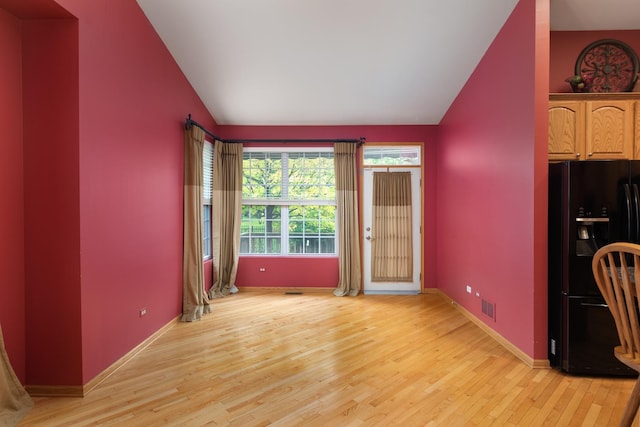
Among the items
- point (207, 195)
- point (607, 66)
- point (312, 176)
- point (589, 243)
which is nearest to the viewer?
point (589, 243)

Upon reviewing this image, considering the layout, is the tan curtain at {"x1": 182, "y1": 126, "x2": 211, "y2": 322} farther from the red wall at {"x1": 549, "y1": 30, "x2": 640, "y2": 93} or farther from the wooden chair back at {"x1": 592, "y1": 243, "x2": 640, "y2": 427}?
the red wall at {"x1": 549, "y1": 30, "x2": 640, "y2": 93}

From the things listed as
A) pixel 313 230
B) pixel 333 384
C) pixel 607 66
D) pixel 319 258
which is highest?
pixel 607 66

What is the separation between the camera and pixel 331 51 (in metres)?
3.43

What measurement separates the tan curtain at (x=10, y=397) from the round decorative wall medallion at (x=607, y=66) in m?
5.10

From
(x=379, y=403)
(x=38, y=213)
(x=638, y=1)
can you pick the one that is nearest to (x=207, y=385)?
(x=379, y=403)

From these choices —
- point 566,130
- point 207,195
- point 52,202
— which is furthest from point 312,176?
point 52,202

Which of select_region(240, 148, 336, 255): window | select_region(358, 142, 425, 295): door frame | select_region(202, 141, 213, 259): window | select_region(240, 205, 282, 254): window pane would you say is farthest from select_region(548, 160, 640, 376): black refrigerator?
select_region(202, 141, 213, 259): window

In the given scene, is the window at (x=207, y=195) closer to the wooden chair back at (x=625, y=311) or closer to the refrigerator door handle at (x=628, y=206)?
the wooden chair back at (x=625, y=311)

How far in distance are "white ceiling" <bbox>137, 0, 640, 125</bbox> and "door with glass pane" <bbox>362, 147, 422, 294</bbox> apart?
1.03 m

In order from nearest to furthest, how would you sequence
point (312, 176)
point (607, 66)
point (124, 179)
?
1. point (124, 179)
2. point (607, 66)
3. point (312, 176)

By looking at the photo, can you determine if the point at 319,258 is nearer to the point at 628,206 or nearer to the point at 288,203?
the point at 288,203

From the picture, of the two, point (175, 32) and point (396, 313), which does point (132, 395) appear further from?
point (175, 32)

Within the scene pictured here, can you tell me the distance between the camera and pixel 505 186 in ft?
9.69

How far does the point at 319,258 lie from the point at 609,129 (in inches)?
146
